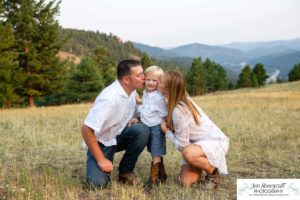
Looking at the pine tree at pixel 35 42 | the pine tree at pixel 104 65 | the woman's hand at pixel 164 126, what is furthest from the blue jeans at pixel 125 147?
the pine tree at pixel 104 65

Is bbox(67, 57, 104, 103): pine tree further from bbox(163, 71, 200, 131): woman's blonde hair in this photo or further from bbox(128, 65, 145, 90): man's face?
bbox(163, 71, 200, 131): woman's blonde hair

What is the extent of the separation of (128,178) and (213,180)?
1098 millimetres

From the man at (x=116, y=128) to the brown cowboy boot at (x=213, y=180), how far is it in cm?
94

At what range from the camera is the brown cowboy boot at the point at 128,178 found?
5090 millimetres

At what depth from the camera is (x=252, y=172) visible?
18.6 feet

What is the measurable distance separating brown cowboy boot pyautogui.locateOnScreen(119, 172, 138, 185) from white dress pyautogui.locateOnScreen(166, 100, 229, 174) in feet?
2.27

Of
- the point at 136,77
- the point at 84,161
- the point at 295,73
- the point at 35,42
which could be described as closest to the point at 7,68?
the point at 35,42

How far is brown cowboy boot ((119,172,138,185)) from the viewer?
200 inches

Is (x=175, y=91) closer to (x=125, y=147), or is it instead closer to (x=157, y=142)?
(x=157, y=142)

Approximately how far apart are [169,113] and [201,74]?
161 ft

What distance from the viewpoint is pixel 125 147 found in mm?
5438

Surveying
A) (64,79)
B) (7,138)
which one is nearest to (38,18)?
(64,79)

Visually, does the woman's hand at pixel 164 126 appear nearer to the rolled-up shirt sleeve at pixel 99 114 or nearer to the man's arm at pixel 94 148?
the rolled-up shirt sleeve at pixel 99 114

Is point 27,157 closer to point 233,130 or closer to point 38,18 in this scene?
point 233,130
